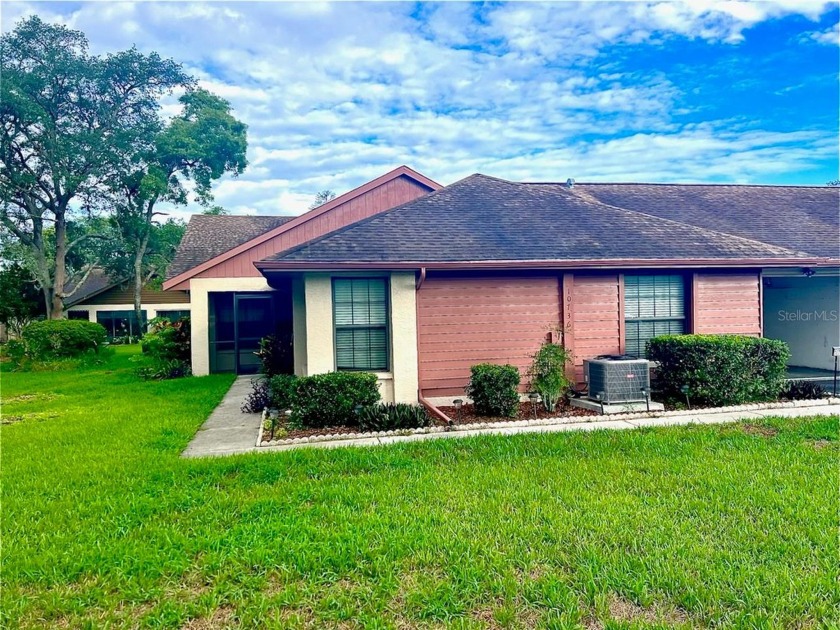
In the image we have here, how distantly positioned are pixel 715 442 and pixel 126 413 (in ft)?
28.6

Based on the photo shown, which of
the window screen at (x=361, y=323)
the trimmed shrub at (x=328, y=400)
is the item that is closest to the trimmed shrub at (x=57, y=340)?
the window screen at (x=361, y=323)

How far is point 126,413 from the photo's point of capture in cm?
834

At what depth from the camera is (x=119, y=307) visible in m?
32.0

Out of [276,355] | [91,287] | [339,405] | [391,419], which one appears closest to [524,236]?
[391,419]

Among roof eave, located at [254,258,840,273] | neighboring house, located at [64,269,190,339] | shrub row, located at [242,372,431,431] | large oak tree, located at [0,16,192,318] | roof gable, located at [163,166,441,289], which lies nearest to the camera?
shrub row, located at [242,372,431,431]

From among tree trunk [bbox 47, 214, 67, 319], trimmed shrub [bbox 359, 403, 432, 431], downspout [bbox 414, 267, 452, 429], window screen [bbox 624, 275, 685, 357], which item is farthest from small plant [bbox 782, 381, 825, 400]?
tree trunk [bbox 47, 214, 67, 319]

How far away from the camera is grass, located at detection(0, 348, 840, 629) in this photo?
2777mm

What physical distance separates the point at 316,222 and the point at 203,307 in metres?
3.99

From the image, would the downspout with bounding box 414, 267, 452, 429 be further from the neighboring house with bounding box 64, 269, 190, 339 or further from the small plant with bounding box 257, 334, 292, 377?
the neighboring house with bounding box 64, 269, 190, 339

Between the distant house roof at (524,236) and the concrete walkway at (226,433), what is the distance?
2424mm

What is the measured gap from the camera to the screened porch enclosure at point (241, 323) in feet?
46.6

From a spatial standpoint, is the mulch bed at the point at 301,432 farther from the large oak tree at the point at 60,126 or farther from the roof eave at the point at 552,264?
the large oak tree at the point at 60,126

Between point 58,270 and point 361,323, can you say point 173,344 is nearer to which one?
point 361,323

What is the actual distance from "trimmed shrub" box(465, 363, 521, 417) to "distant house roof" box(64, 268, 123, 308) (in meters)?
30.4
